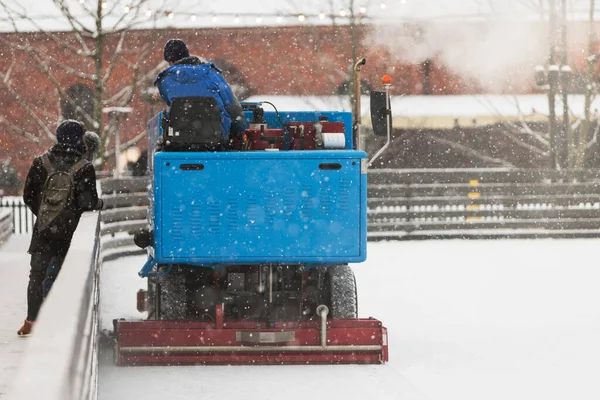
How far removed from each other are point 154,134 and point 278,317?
6.61 ft

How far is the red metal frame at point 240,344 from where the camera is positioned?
870cm

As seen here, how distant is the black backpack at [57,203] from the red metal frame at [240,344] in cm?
88

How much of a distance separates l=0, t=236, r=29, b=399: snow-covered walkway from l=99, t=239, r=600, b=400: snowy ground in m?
0.69

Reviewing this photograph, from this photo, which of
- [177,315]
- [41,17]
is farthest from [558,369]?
[41,17]

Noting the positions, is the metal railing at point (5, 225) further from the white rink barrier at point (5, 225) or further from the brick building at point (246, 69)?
the brick building at point (246, 69)

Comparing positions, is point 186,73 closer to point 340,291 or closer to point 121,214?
point 340,291

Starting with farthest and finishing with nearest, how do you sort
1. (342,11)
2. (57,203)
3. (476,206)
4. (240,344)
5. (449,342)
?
(342,11) → (476,206) → (449,342) → (240,344) → (57,203)

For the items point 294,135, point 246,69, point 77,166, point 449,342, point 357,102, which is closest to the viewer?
point 77,166

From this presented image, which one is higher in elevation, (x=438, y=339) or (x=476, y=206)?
(x=476, y=206)

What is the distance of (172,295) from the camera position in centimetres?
914

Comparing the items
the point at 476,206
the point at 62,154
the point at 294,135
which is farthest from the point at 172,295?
the point at 476,206

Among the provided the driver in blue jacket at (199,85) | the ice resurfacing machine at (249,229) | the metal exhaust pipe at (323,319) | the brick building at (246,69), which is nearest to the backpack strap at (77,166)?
the ice resurfacing machine at (249,229)

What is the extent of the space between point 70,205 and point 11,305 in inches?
115

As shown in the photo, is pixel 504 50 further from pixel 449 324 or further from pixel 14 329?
pixel 14 329
